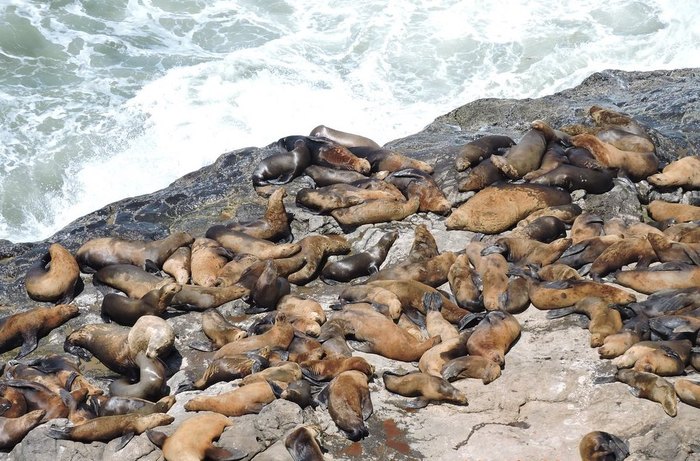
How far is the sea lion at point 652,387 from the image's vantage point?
213 inches

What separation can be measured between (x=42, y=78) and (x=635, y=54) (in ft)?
41.3

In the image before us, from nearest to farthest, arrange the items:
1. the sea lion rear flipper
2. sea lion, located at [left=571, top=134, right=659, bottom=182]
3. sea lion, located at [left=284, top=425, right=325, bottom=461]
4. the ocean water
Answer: sea lion, located at [left=284, top=425, right=325, bottom=461] < the sea lion rear flipper < sea lion, located at [left=571, top=134, right=659, bottom=182] < the ocean water

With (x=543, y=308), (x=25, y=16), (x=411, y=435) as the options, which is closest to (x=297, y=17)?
(x=25, y=16)

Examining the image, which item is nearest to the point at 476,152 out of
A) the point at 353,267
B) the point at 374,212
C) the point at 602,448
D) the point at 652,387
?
the point at 374,212

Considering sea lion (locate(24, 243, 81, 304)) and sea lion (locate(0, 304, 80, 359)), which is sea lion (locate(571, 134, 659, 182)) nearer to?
sea lion (locate(24, 243, 81, 304))

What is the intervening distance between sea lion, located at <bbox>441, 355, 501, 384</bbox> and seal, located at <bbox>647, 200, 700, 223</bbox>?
3173 mm

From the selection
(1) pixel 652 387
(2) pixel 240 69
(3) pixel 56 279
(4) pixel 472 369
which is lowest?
(2) pixel 240 69

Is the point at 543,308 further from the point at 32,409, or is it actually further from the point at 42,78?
the point at 42,78

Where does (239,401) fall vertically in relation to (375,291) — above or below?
below

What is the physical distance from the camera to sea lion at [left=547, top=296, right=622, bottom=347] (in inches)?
246

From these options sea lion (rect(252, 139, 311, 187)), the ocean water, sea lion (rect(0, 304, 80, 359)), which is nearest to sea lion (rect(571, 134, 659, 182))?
sea lion (rect(252, 139, 311, 187))

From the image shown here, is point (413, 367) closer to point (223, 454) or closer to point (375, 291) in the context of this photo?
point (375, 291)

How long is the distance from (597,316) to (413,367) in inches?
55.4

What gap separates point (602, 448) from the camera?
5.11 metres
